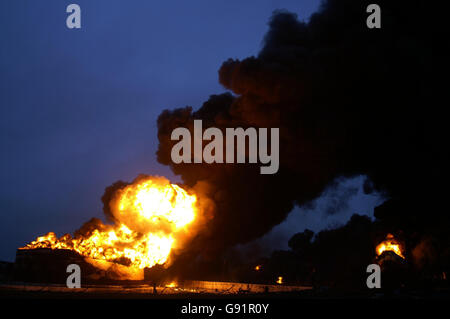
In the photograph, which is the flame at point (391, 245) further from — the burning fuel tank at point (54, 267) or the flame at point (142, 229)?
the burning fuel tank at point (54, 267)

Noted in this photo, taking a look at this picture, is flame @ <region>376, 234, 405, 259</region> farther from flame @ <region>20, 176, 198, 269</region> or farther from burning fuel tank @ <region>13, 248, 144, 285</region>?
burning fuel tank @ <region>13, 248, 144, 285</region>

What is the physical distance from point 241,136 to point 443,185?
32.4 m

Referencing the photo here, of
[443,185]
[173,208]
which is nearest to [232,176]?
[173,208]

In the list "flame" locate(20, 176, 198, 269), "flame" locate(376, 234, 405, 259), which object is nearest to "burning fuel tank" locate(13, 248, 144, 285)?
"flame" locate(20, 176, 198, 269)

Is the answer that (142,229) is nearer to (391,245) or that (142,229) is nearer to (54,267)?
(54,267)

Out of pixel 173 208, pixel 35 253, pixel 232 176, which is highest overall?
pixel 232 176

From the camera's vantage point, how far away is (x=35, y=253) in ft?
131

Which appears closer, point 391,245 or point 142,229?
point 142,229

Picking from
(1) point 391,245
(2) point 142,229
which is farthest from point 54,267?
(1) point 391,245

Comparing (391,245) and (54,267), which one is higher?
(391,245)

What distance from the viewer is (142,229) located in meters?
44.9

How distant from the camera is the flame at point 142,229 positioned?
44.2 metres

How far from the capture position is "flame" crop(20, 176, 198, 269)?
44188 mm
